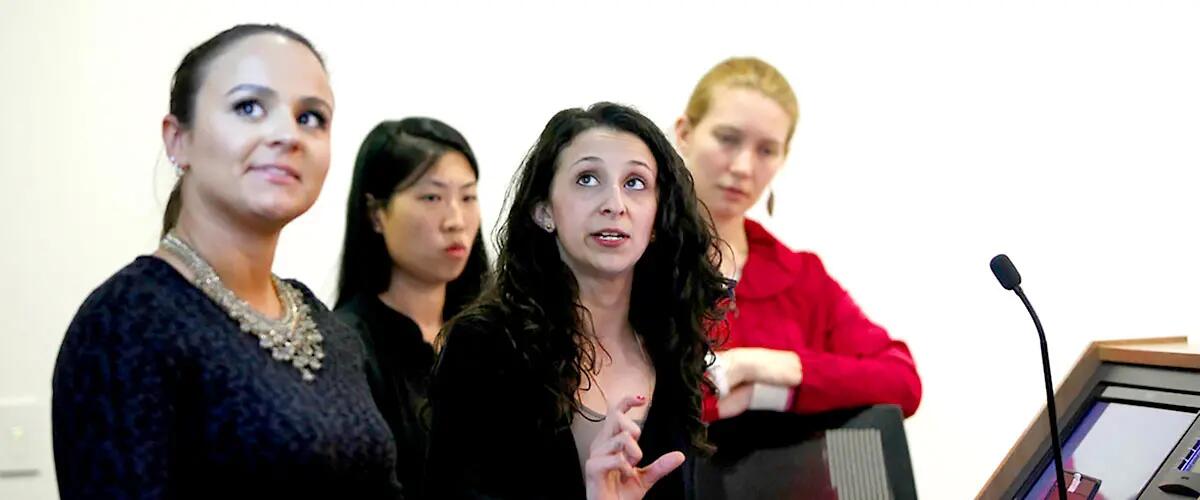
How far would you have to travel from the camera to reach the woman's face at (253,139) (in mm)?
1011

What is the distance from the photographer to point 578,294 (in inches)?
48.1

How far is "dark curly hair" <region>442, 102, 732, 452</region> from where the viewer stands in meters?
1.18

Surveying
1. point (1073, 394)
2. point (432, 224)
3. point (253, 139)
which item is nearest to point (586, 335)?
point (253, 139)

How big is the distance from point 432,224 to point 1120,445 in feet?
3.07

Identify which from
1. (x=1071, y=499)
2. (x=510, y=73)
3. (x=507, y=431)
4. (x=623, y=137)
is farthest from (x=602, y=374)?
(x=510, y=73)

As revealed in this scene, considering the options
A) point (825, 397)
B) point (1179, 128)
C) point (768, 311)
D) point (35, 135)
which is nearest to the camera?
point (825, 397)

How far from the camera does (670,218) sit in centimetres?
126

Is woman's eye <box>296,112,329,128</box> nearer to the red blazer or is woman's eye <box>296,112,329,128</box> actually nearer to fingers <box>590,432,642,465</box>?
fingers <box>590,432,642,465</box>

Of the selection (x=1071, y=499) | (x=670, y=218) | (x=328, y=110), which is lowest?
(x=1071, y=499)

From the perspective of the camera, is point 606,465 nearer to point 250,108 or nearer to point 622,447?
point 622,447

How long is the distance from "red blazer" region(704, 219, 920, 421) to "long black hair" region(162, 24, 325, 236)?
2.25ft

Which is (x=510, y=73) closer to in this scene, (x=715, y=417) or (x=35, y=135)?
(x=35, y=135)

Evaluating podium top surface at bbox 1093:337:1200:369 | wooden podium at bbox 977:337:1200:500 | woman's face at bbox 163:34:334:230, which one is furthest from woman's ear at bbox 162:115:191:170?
podium top surface at bbox 1093:337:1200:369

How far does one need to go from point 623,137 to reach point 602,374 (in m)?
0.25
